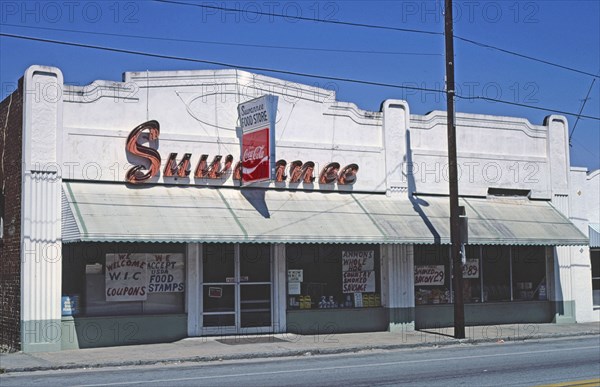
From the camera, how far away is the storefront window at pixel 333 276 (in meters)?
22.6

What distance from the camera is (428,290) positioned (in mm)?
24594

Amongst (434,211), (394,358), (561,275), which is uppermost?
(434,211)

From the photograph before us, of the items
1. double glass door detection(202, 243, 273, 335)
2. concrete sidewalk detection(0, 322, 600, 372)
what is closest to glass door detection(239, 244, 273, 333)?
double glass door detection(202, 243, 273, 335)

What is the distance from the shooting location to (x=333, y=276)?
2320 centimetres

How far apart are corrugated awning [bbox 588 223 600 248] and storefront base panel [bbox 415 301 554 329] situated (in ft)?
8.31

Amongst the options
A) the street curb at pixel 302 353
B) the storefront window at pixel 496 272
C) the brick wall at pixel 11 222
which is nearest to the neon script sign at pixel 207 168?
the brick wall at pixel 11 222

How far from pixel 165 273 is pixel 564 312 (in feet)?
43.0

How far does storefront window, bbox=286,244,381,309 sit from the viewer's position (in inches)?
888

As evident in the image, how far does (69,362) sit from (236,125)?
24.9 ft

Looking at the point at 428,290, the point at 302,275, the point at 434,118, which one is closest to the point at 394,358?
the point at 302,275

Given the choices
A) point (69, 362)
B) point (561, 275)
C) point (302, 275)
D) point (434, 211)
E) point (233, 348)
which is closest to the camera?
point (69, 362)

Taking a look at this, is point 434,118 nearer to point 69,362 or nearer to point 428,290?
point 428,290

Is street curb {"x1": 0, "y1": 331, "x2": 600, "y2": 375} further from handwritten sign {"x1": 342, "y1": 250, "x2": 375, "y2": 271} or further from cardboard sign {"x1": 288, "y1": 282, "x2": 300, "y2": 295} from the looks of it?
cardboard sign {"x1": 288, "y1": 282, "x2": 300, "y2": 295}

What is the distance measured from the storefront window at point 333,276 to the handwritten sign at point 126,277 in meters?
4.01
